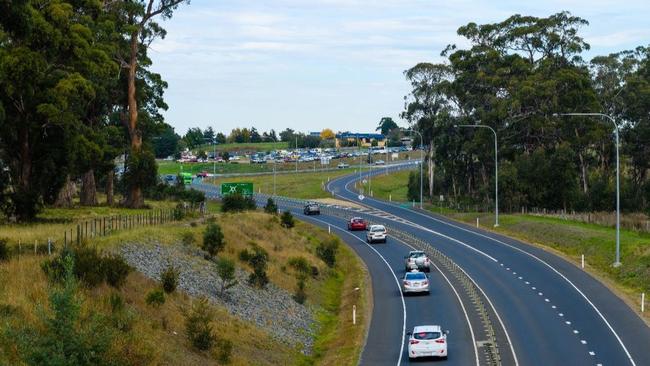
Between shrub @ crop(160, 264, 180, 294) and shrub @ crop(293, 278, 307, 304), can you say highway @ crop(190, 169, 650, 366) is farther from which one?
shrub @ crop(160, 264, 180, 294)

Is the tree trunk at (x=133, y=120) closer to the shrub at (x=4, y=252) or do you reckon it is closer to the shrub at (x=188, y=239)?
the shrub at (x=188, y=239)

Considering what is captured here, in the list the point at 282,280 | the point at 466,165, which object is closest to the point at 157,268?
the point at 282,280

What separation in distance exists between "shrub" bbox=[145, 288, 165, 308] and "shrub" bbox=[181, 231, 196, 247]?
16386 millimetres

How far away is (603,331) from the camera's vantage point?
3931 cm

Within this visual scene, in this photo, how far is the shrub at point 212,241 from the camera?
5297 cm

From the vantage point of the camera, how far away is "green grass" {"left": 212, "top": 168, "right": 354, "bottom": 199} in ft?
458

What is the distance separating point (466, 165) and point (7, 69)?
242ft

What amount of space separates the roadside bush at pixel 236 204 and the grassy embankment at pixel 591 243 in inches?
847

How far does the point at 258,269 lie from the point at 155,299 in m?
16.9

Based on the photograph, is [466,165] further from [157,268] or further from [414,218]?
[157,268]

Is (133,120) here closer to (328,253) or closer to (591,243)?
(328,253)

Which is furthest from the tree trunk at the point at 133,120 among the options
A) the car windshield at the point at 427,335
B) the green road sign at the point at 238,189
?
the car windshield at the point at 427,335

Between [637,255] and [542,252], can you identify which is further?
[542,252]

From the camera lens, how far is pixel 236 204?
8712cm
